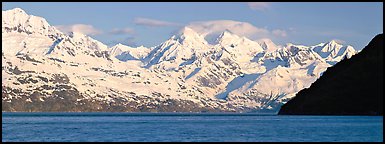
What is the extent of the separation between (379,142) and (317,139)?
18.0m

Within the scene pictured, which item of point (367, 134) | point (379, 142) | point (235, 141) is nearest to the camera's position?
point (379, 142)

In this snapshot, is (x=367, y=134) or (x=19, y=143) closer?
(x=19, y=143)

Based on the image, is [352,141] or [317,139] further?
[317,139]

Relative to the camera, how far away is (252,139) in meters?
151

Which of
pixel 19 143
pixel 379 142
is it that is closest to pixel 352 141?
pixel 379 142

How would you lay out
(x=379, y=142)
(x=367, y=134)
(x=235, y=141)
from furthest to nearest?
(x=367, y=134), (x=235, y=141), (x=379, y=142)

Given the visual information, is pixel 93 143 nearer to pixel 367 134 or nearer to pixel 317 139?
pixel 317 139

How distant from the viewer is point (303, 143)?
13538 cm

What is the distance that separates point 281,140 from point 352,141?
14.1 meters

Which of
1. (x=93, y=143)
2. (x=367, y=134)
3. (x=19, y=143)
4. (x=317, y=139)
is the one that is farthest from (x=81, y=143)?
(x=367, y=134)

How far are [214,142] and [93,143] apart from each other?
2177 centimetres

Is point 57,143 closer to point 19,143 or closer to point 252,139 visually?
point 19,143

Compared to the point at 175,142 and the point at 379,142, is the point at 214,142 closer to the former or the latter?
the point at 175,142

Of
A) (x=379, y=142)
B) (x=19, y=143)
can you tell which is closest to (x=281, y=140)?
(x=379, y=142)
